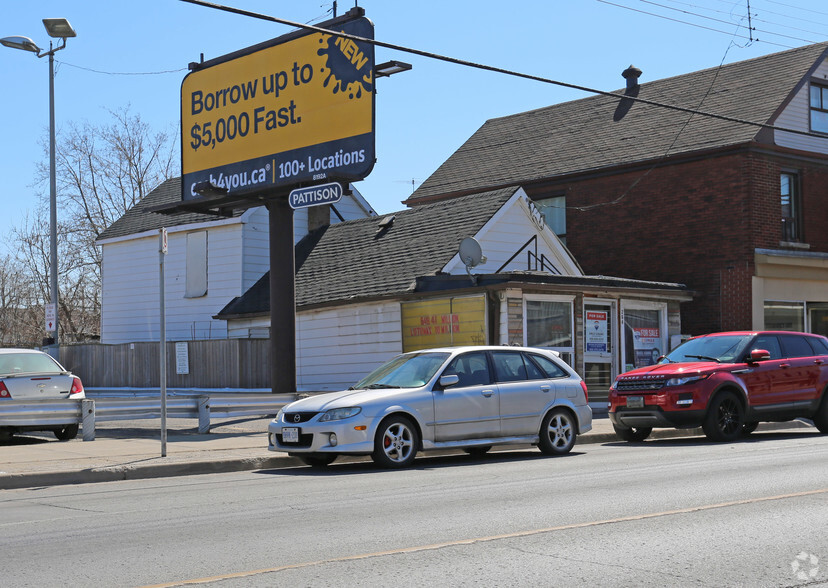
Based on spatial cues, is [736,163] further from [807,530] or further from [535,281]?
[807,530]

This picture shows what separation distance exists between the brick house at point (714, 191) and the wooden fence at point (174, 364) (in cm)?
1002

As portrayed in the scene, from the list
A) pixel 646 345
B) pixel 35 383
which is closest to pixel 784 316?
pixel 646 345

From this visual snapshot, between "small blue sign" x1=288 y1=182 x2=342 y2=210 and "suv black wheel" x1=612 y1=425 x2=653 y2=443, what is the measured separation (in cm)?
627

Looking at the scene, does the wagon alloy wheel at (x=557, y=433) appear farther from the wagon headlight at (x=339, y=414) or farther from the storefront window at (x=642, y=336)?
the storefront window at (x=642, y=336)

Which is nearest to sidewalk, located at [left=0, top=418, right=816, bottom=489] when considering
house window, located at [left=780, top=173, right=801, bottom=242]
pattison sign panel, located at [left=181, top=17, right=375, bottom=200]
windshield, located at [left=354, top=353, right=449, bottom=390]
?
windshield, located at [left=354, top=353, right=449, bottom=390]

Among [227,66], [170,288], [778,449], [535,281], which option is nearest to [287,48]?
[227,66]

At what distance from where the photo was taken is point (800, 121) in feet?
89.0

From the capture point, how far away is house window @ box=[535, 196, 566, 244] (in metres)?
30.7

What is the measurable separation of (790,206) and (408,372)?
57.4 ft

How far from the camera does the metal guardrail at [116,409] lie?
1551 centimetres

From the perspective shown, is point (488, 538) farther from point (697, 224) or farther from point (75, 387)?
point (697, 224)

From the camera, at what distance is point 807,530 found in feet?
24.7

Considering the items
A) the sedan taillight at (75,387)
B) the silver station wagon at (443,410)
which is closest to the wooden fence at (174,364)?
the sedan taillight at (75,387)

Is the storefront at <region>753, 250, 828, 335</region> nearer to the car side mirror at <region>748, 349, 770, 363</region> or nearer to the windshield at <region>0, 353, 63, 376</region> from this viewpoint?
the car side mirror at <region>748, 349, 770, 363</region>
